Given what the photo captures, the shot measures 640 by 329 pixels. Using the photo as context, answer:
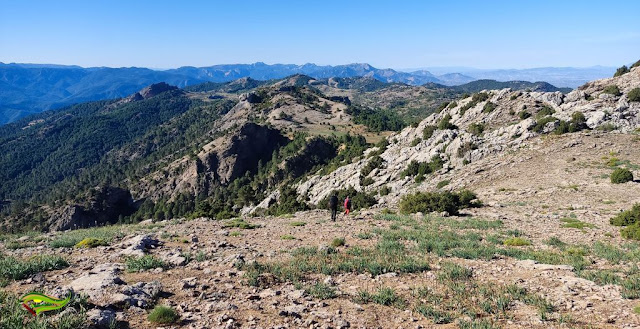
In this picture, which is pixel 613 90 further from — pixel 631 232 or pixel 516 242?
pixel 516 242

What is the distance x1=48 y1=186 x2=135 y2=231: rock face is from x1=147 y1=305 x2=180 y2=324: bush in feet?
465

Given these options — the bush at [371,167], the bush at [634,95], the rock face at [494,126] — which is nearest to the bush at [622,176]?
the rock face at [494,126]

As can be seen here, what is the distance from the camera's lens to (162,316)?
9.42 meters

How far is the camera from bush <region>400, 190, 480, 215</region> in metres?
28.9

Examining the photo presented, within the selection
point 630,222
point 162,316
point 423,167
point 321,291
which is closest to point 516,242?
point 630,222

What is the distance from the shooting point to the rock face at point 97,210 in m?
133

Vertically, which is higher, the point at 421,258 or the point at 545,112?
the point at 545,112

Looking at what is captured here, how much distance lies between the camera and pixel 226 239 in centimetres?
2125

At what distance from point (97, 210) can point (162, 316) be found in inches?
6533

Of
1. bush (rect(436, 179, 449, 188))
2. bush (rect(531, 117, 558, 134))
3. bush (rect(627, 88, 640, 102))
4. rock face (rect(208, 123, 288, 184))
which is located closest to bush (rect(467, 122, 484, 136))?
bush (rect(531, 117, 558, 134))

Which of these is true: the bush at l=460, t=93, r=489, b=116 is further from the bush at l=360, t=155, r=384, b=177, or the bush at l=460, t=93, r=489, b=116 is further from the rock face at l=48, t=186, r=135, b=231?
the rock face at l=48, t=186, r=135, b=231

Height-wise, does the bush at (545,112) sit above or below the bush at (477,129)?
above

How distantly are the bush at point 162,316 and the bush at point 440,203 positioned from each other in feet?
79.4

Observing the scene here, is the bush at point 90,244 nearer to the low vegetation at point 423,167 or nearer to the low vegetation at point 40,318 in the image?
the low vegetation at point 40,318
